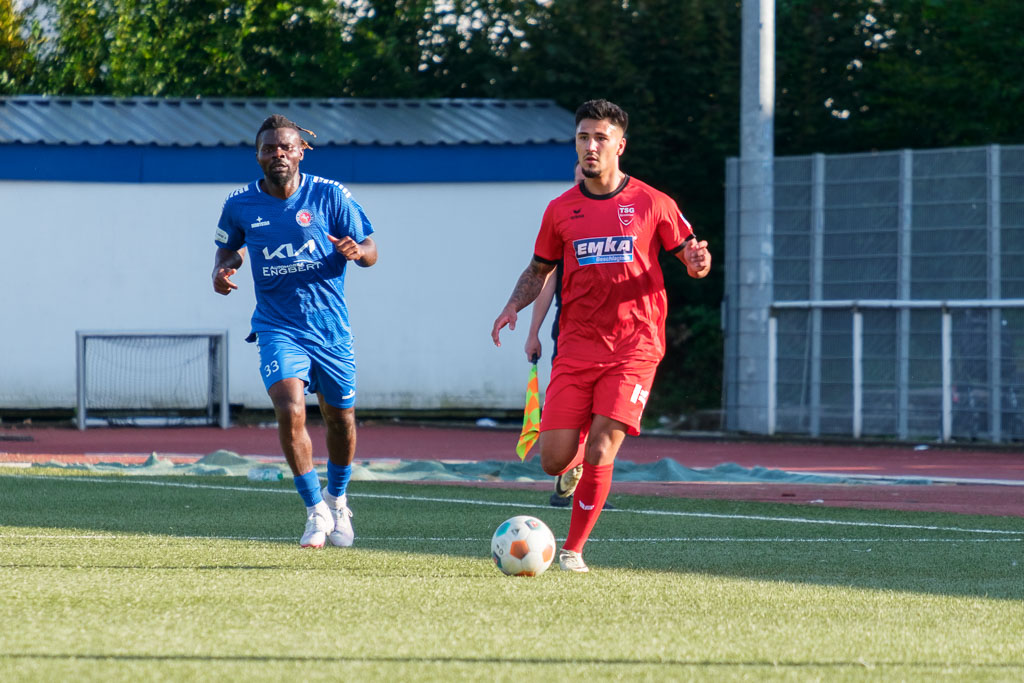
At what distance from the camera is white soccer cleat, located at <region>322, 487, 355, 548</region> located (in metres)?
7.45

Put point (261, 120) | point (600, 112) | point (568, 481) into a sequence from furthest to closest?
point (261, 120)
point (568, 481)
point (600, 112)

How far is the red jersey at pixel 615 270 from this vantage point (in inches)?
266

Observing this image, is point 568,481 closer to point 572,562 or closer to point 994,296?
point 572,562

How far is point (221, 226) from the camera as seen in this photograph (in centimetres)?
773

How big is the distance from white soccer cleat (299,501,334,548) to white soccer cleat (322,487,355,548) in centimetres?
4

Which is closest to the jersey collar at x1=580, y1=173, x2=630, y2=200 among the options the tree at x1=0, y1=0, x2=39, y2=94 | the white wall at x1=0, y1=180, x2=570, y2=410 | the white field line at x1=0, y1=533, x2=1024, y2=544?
the white field line at x1=0, y1=533, x2=1024, y2=544

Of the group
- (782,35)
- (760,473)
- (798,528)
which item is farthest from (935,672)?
(782,35)

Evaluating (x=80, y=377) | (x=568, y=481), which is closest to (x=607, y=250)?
(x=568, y=481)

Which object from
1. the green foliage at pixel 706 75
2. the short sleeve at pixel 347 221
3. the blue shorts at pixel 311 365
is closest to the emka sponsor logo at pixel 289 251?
the short sleeve at pixel 347 221

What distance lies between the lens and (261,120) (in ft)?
67.7

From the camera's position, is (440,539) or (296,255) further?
(440,539)

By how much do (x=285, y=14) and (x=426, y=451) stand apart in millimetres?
12421

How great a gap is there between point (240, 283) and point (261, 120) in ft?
8.14

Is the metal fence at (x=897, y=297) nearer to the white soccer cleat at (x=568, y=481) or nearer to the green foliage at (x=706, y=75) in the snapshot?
the green foliage at (x=706, y=75)
